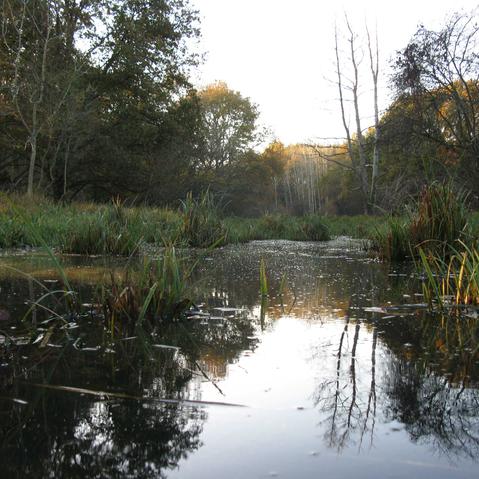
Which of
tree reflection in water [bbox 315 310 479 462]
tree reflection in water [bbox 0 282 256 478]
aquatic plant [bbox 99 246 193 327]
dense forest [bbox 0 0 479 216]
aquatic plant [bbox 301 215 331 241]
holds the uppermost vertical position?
dense forest [bbox 0 0 479 216]

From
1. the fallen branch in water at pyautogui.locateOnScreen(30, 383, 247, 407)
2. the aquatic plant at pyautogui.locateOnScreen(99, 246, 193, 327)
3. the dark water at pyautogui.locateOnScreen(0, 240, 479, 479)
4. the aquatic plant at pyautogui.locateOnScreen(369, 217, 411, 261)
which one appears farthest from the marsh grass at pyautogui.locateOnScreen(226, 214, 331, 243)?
the fallen branch in water at pyautogui.locateOnScreen(30, 383, 247, 407)

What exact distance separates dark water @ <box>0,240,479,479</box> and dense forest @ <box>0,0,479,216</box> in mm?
9115

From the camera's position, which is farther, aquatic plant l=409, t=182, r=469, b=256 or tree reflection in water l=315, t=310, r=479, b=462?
aquatic plant l=409, t=182, r=469, b=256

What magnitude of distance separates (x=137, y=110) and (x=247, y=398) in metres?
18.1

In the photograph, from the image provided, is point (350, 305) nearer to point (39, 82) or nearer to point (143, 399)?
point (143, 399)

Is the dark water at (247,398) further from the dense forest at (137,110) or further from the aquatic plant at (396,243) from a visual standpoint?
the dense forest at (137,110)

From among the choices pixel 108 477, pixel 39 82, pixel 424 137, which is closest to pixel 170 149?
pixel 39 82

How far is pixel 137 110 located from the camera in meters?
18.0

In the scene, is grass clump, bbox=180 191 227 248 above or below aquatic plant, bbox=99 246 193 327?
above

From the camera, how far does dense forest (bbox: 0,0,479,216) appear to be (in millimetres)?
12617

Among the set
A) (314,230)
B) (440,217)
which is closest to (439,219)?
(440,217)

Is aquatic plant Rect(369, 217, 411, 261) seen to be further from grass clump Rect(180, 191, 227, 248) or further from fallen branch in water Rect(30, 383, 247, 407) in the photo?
fallen branch in water Rect(30, 383, 247, 407)

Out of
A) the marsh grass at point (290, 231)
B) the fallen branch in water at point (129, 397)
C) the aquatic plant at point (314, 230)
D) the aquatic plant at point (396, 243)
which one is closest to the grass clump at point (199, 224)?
the marsh grass at point (290, 231)

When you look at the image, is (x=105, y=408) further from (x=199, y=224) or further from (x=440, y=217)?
(x=199, y=224)
